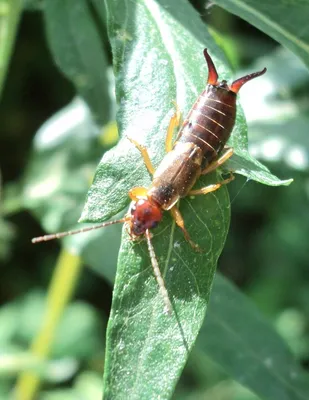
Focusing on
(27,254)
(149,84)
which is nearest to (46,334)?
(27,254)

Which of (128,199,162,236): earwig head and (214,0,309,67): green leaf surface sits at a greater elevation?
(214,0,309,67): green leaf surface

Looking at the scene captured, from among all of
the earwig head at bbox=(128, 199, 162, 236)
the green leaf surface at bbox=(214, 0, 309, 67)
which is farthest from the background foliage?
the earwig head at bbox=(128, 199, 162, 236)

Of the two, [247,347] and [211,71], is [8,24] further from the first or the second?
[247,347]

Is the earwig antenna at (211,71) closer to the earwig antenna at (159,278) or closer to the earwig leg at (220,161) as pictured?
the earwig leg at (220,161)

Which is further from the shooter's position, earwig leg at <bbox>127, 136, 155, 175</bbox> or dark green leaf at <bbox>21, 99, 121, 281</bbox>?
dark green leaf at <bbox>21, 99, 121, 281</bbox>

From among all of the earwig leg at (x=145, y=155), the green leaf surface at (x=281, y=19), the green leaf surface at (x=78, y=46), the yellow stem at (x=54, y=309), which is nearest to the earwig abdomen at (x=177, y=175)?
the earwig leg at (x=145, y=155)

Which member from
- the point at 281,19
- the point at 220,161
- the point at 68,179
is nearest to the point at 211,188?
the point at 220,161

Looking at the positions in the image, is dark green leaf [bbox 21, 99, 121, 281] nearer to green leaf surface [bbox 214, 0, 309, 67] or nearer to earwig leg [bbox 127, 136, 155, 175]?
earwig leg [bbox 127, 136, 155, 175]
